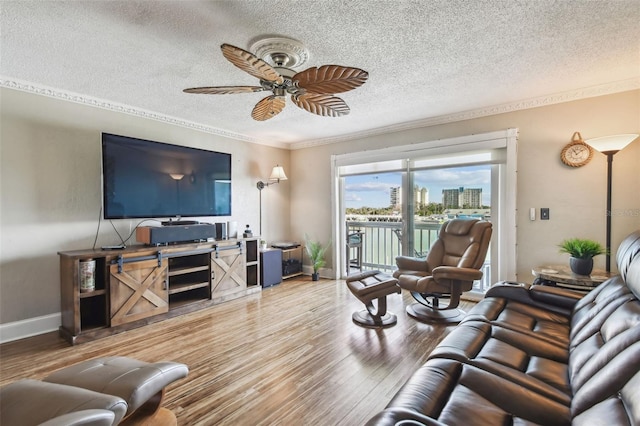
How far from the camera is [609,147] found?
8.68 feet

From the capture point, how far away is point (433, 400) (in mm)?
1102

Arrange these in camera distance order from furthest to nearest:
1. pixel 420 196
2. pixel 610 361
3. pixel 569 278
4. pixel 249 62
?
pixel 420 196
pixel 569 278
pixel 249 62
pixel 610 361

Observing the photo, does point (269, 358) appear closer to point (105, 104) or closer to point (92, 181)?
point (92, 181)

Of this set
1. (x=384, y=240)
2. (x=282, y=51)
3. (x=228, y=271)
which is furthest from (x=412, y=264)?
(x=282, y=51)

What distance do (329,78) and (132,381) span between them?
1.91 meters

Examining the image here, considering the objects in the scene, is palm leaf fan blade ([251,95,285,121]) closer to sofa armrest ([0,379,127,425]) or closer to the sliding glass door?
sofa armrest ([0,379,127,425])

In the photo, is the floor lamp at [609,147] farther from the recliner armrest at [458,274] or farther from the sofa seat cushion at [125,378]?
the sofa seat cushion at [125,378]

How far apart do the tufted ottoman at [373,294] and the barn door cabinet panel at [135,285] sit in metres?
1.75

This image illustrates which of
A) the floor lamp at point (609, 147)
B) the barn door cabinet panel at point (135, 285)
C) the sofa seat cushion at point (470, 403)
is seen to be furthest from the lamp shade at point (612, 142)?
the barn door cabinet panel at point (135, 285)

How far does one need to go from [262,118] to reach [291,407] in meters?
2.17

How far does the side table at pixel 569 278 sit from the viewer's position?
2.50 meters

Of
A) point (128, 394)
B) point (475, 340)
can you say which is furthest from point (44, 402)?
point (475, 340)

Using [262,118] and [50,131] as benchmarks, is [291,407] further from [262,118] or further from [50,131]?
[50,131]

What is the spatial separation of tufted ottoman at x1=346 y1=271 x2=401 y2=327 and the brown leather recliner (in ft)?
0.72
